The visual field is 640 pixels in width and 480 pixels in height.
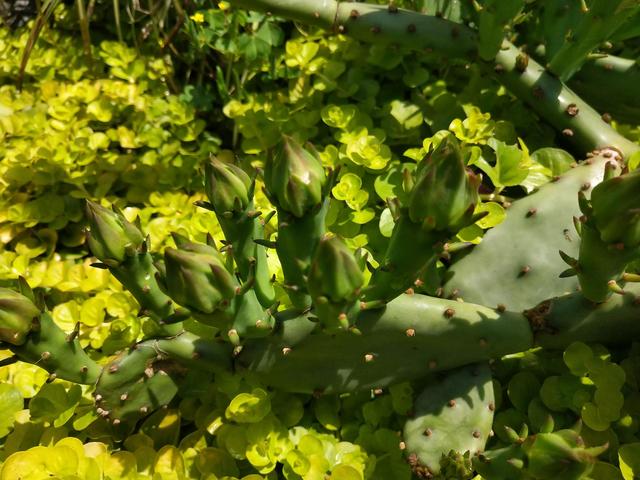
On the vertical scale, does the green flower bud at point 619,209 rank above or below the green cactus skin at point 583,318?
above

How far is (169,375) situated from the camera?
95cm

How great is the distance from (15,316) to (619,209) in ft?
2.68

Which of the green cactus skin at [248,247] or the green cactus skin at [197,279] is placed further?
the green cactus skin at [248,247]

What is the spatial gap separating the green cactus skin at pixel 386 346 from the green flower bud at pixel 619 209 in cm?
27

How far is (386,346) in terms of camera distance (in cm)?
95

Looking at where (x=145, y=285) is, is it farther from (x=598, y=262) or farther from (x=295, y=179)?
(x=598, y=262)

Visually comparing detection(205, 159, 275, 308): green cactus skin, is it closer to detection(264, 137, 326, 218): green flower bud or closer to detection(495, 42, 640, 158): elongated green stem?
detection(264, 137, 326, 218): green flower bud

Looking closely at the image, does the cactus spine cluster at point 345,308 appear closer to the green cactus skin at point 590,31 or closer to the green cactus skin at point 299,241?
the green cactus skin at point 299,241

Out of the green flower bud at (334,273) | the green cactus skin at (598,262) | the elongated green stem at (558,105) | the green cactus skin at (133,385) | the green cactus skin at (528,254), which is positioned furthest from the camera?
the elongated green stem at (558,105)

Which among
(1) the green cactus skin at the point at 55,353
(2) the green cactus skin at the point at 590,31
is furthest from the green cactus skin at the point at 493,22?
(1) the green cactus skin at the point at 55,353

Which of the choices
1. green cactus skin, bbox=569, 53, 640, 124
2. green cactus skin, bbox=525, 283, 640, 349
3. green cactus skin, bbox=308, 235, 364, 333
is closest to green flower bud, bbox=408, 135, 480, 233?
green cactus skin, bbox=308, 235, 364, 333

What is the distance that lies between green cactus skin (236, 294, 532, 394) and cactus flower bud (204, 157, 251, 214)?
207 mm

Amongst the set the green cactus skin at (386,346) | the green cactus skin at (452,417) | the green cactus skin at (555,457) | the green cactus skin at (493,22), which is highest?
the green cactus skin at (493,22)

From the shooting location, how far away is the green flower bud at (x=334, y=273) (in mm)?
680
